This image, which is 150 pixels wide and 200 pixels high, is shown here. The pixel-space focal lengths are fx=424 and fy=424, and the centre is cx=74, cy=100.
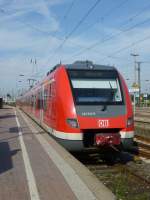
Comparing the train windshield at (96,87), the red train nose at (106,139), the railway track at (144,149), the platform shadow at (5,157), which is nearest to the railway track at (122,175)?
the railway track at (144,149)

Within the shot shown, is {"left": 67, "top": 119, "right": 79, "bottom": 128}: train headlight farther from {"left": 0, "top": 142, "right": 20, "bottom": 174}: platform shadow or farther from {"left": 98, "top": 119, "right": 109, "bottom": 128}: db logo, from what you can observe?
{"left": 0, "top": 142, "right": 20, "bottom": 174}: platform shadow

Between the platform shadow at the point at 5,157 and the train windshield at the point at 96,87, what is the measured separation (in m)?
2.32

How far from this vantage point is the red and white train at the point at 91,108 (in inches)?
→ 427

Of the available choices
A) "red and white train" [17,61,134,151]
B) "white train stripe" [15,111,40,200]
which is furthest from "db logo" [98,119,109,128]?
"white train stripe" [15,111,40,200]

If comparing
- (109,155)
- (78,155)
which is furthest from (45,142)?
(109,155)

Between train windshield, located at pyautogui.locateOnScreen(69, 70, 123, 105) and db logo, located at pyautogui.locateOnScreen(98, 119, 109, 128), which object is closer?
db logo, located at pyautogui.locateOnScreen(98, 119, 109, 128)

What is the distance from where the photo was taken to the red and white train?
1085cm

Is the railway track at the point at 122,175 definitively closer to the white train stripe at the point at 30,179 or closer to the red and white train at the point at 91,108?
the red and white train at the point at 91,108

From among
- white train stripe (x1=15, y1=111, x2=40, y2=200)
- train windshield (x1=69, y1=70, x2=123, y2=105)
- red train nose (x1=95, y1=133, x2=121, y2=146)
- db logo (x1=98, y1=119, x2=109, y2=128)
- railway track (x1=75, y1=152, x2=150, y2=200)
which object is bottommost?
railway track (x1=75, y1=152, x2=150, y2=200)

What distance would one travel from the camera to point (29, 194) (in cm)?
673

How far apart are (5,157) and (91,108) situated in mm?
2565

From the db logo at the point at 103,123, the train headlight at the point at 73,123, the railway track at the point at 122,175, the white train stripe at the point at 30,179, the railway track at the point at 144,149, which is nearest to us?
the white train stripe at the point at 30,179

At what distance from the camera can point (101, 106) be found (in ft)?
37.1

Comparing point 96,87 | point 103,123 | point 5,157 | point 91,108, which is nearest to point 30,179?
point 5,157
